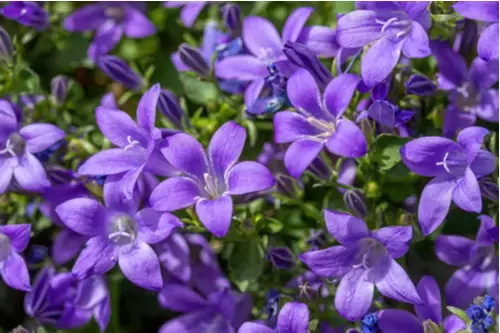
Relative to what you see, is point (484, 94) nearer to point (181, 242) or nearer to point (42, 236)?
point (181, 242)

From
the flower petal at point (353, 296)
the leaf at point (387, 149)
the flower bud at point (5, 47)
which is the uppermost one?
the flower bud at point (5, 47)

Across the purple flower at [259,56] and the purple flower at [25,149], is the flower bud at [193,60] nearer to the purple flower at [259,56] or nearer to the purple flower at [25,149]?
the purple flower at [259,56]

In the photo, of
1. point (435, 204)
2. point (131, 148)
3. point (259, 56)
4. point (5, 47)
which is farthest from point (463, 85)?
point (5, 47)

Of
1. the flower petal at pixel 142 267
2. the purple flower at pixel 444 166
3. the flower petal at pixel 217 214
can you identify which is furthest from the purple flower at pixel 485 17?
the flower petal at pixel 142 267

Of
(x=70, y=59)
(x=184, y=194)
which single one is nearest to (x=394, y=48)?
(x=184, y=194)

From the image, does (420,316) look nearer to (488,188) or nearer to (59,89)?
(488,188)

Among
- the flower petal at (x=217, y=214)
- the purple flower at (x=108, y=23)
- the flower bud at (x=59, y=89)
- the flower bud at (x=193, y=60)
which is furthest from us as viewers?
the purple flower at (x=108, y=23)
